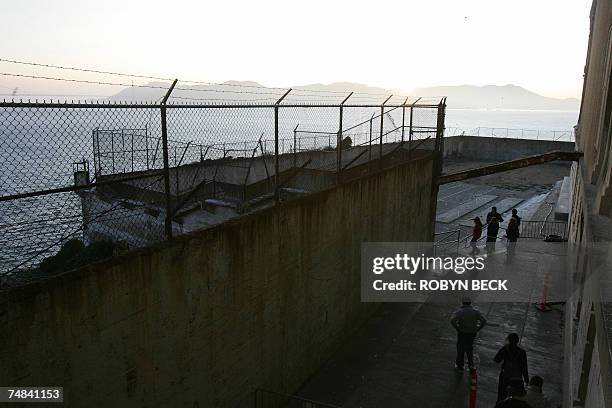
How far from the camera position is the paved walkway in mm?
8438

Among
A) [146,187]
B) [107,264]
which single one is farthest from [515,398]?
[146,187]

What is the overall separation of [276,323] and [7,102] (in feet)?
17.4

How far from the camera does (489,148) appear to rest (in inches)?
1775

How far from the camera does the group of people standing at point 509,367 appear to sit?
5.93 metres

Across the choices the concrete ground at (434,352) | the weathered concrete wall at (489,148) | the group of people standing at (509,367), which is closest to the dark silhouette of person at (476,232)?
the concrete ground at (434,352)

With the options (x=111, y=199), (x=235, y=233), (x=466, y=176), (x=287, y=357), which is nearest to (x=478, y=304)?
(x=466, y=176)

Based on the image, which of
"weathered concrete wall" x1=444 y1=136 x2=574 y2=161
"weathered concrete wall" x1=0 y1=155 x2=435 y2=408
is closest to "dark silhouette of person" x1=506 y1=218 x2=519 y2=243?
"weathered concrete wall" x1=0 y1=155 x2=435 y2=408

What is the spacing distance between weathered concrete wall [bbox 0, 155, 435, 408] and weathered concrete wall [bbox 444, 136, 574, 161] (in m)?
36.8

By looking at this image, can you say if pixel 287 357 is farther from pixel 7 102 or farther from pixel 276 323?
pixel 7 102

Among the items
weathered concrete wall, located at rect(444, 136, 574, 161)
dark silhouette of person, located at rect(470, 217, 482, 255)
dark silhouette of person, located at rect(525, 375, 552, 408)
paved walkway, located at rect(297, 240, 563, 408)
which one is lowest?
paved walkway, located at rect(297, 240, 563, 408)

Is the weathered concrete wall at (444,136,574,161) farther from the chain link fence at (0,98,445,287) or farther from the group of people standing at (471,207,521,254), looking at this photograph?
the chain link fence at (0,98,445,287)

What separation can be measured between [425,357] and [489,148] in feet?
129

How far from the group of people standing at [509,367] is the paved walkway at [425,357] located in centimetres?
52

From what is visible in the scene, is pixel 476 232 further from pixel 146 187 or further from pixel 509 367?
pixel 146 187
